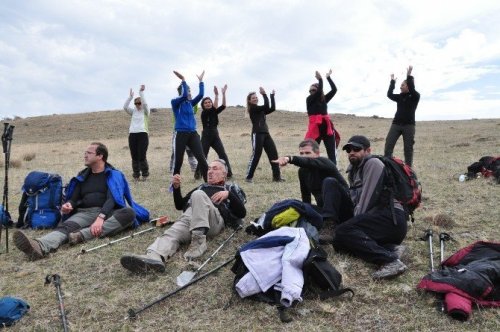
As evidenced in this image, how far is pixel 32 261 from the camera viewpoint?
5820mm

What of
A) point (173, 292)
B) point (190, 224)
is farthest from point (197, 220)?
point (173, 292)

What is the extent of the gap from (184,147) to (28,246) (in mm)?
4375

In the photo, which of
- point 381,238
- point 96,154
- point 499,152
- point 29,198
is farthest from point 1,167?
point 499,152

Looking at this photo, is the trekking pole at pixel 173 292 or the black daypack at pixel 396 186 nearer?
the trekking pole at pixel 173 292

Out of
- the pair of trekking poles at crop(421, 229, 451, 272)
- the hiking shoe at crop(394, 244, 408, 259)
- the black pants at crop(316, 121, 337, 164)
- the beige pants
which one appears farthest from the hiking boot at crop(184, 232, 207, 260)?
the black pants at crop(316, 121, 337, 164)

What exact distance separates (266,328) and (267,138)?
23.9 feet

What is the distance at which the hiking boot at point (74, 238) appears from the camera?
6199 mm

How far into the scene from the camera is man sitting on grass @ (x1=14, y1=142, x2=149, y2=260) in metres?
6.39

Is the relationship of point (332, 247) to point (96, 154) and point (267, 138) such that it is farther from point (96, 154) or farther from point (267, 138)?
point (267, 138)

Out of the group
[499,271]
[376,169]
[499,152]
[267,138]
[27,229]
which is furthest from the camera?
[499,152]

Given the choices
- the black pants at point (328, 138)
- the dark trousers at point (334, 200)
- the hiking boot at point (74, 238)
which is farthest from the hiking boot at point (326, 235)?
the black pants at point (328, 138)

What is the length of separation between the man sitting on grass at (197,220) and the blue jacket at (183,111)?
3.45m

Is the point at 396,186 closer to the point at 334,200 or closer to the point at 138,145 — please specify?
the point at 334,200

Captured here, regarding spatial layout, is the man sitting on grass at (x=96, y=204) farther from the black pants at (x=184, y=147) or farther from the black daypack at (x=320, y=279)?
the black daypack at (x=320, y=279)
